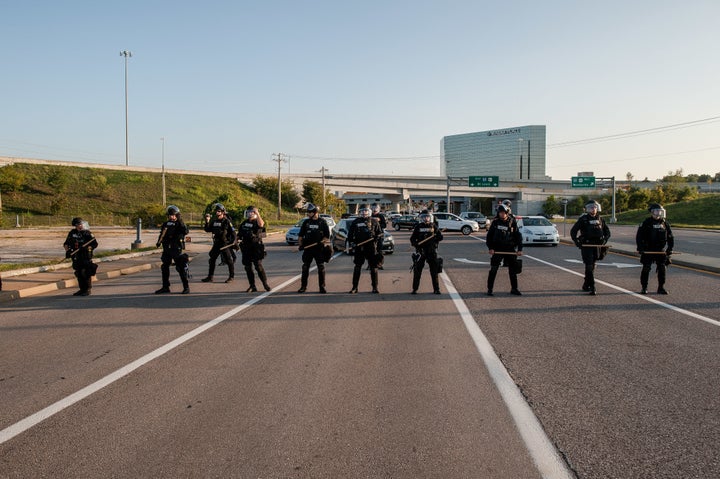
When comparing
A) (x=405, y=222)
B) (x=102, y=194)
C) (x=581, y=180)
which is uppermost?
(x=581, y=180)

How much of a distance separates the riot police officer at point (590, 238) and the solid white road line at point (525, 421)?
503 cm

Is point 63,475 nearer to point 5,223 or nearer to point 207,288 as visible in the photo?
point 207,288

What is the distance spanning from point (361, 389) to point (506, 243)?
706 cm

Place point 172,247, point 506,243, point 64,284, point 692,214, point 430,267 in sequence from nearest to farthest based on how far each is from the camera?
point 506,243 → point 430,267 → point 172,247 → point 64,284 → point 692,214

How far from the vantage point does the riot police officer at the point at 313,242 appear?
1134 cm

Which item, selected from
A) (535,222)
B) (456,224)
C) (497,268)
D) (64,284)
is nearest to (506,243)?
(497,268)

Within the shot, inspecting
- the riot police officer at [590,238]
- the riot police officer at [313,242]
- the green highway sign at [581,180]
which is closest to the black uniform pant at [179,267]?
the riot police officer at [313,242]

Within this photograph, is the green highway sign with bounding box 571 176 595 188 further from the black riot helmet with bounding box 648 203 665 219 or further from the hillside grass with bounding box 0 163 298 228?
the black riot helmet with bounding box 648 203 665 219

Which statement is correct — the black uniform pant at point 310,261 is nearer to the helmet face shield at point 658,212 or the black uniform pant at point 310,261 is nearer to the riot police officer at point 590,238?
the riot police officer at point 590,238

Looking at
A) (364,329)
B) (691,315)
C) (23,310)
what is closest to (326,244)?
(364,329)

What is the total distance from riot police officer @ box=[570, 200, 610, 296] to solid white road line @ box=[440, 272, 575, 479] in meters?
5.03

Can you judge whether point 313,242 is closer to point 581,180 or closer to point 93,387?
point 93,387

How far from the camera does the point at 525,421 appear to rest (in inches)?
164

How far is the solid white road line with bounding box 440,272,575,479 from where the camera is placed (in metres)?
3.42
